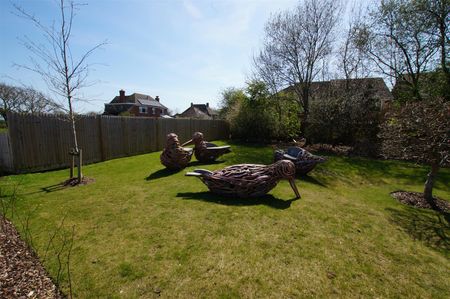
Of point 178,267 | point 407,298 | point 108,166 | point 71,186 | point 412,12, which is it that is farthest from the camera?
point 412,12

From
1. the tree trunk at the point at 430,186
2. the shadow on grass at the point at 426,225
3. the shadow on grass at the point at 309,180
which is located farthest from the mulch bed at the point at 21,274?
the tree trunk at the point at 430,186

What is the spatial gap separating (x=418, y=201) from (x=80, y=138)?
38.1 ft

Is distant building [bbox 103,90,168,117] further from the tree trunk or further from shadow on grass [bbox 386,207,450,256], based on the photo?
shadow on grass [bbox 386,207,450,256]


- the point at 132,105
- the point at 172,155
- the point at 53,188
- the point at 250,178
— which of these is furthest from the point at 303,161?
the point at 132,105

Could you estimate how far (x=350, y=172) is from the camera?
9.10 m

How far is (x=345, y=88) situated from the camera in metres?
15.5

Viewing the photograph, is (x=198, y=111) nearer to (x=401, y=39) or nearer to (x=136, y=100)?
(x=136, y=100)

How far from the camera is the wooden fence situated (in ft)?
23.9

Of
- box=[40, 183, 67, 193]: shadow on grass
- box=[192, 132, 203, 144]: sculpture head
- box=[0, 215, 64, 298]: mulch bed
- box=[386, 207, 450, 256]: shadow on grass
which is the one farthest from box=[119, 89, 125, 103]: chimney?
box=[386, 207, 450, 256]: shadow on grass

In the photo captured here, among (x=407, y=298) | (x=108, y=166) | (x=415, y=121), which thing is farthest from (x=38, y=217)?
(x=415, y=121)

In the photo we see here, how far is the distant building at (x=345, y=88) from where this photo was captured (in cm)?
1426

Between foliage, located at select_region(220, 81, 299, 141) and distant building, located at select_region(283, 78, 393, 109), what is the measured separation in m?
1.64

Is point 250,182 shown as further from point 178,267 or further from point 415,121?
point 415,121

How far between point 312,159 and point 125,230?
623 centimetres
